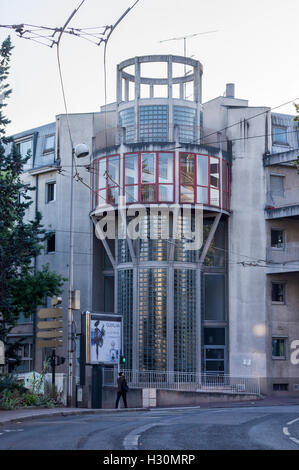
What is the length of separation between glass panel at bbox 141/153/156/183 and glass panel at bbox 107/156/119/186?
1565 millimetres

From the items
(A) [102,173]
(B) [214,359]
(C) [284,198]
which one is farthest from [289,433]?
(C) [284,198]

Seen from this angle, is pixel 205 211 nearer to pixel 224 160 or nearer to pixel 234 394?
pixel 224 160

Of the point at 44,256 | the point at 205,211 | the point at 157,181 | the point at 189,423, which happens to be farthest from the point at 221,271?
the point at 189,423

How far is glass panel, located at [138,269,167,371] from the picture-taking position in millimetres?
40406

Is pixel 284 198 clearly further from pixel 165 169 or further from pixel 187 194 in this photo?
pixel 165 169

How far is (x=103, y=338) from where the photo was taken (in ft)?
104

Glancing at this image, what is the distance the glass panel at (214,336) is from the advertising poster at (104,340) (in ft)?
40.8

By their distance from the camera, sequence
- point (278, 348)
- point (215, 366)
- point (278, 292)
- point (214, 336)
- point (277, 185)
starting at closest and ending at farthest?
point (278, 348)
point (215, 366)
point (278, 292)
point (214, 336)
point (277, 185)

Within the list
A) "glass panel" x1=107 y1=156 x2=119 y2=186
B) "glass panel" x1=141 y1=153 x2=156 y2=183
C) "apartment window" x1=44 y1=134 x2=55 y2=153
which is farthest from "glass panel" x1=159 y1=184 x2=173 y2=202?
"apartment window" x1=44 y1=134 x2=55 y2=153

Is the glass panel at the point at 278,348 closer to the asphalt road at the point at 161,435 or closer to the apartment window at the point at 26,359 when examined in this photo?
the apartment window at the point at 26,359

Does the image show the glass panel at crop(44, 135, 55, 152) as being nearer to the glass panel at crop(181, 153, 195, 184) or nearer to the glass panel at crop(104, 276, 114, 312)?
the glass panel at crop(104, 276, 114, 312)

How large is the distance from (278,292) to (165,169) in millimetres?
9862

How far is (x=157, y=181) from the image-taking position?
134 ft
